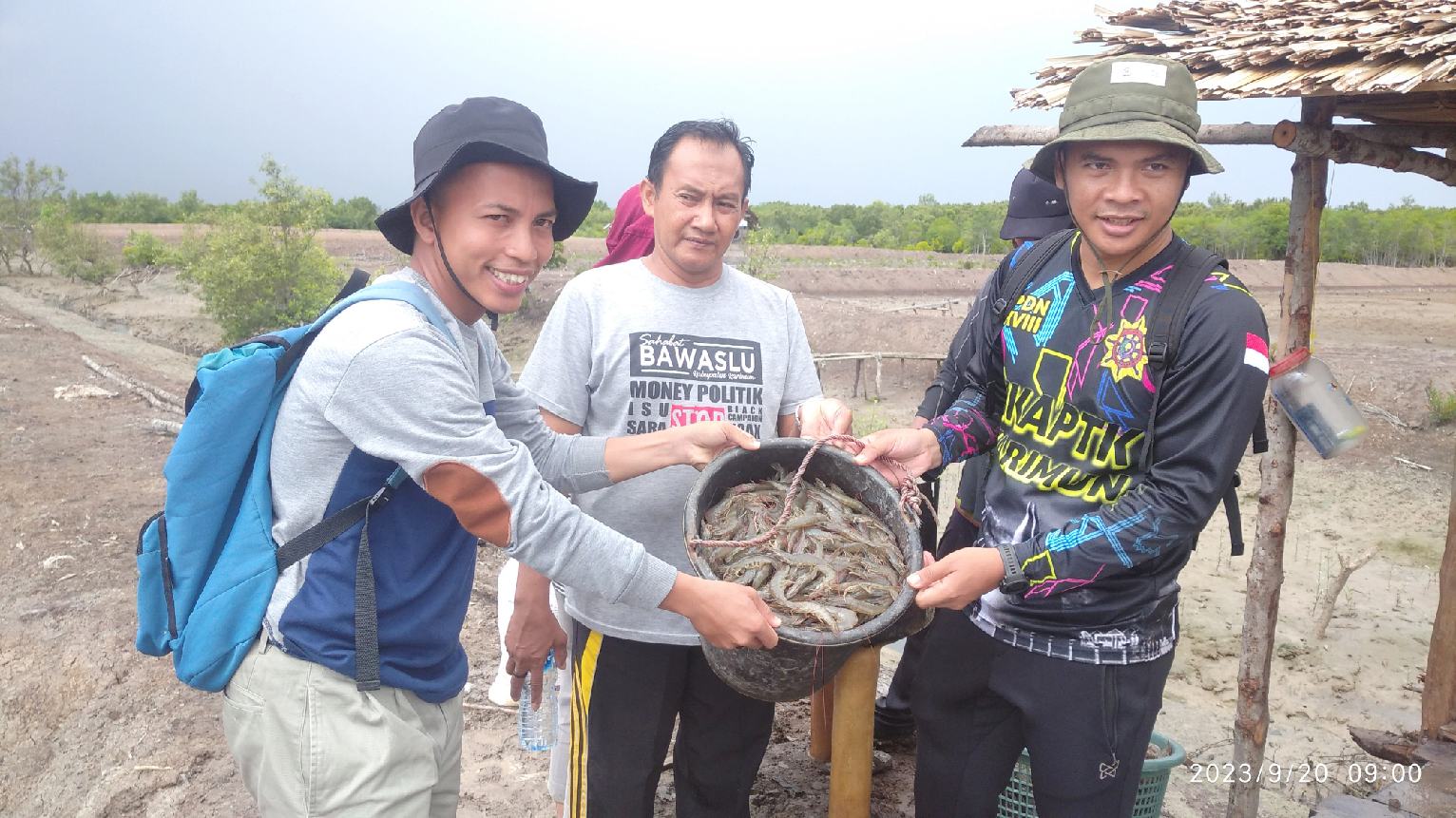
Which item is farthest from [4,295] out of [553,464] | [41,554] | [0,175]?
[553,464]

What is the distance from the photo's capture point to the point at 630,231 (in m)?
3.88

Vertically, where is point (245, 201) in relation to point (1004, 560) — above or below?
above

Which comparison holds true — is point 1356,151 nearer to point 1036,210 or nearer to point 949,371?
point 1036,210

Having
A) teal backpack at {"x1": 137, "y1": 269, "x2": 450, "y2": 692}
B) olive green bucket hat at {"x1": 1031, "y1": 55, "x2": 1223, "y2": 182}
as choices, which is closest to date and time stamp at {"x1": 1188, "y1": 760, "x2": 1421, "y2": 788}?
olive green bucket hat at {"x1": 1031, "y1": 55, "x2": 1223, "y2": 182}

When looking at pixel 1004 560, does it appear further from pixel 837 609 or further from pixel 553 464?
pixel 553 464

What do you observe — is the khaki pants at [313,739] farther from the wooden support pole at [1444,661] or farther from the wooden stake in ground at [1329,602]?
the wooden stake in ground at [1329,602]

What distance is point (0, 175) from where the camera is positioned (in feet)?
121

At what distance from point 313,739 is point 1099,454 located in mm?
2070

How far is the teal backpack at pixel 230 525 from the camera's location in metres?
2.04

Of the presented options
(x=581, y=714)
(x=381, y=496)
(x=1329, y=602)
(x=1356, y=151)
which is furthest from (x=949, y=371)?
(x=1329, y=602)

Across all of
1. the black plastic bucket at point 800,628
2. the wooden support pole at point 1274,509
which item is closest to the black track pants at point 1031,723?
the black plastic bucket at point 800,628

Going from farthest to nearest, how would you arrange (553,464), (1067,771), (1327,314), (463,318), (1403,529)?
(1327,314)
(1403,529)
(553,464)
(1067,771)
(463,318)

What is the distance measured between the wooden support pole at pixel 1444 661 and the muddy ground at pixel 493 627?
35.7 inches

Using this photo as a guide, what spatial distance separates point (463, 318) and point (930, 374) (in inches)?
599
